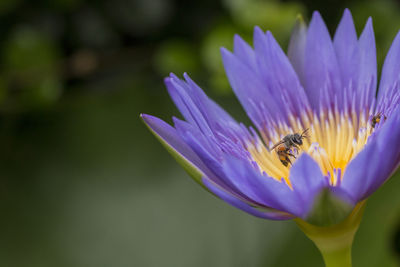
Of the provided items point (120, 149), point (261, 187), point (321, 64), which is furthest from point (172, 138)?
point (120, 149)

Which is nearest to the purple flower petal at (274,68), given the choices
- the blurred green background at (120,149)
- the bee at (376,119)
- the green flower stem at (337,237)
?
the bee at (376,119)

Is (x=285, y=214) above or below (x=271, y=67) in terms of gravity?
below

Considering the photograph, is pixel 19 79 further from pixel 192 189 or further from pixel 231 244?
pixel 231 244

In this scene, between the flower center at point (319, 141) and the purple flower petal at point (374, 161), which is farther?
the flower center at point (319, 141)

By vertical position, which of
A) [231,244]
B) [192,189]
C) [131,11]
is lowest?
[231,244]

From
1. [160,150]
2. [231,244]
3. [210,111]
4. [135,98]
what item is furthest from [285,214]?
[135,98]

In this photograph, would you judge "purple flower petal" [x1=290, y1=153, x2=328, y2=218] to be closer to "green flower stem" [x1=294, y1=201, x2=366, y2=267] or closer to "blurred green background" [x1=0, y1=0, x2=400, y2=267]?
"green flower stem" [x1=294, y1=201, x2=366, y2=267]

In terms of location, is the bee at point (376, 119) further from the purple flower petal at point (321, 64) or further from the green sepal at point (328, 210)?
the green sepal at point (328, 210)

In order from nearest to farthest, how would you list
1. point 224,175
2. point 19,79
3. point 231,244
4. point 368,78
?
point 224,175 → point 368,78 → point 231,244 → point 19,79
